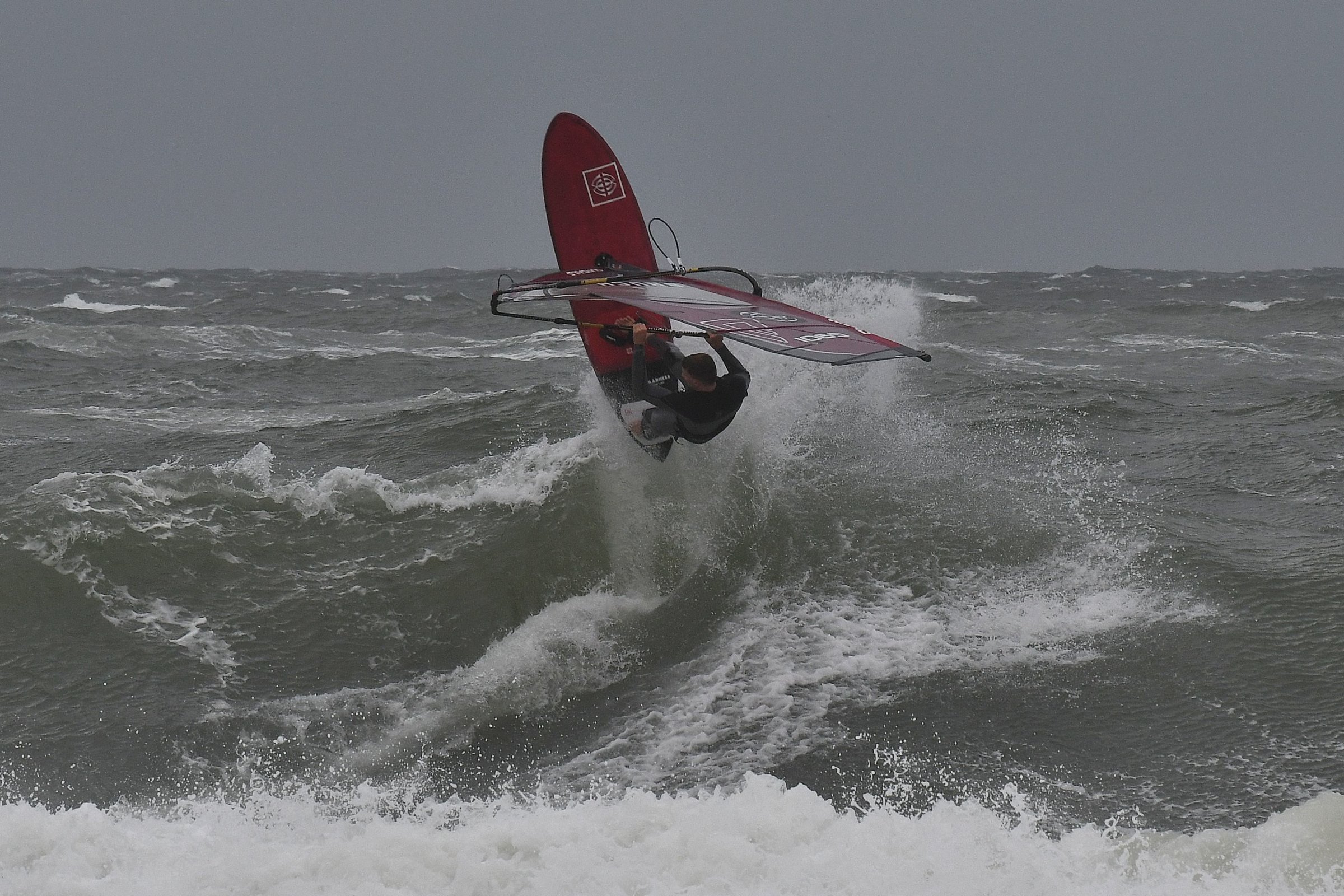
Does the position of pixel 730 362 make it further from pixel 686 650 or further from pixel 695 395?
pixel 686 650

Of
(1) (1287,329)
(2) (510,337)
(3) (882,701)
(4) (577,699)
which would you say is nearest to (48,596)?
(4) (577,699)

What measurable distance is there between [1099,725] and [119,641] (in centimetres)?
589

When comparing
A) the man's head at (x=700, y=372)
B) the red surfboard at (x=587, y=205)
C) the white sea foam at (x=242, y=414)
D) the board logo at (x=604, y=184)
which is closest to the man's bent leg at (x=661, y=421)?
the man's head at (x=700, y=372)

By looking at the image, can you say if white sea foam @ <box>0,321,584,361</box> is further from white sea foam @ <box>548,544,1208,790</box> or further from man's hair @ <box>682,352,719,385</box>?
white sea foam @ <box>548,544,1208,790</box>

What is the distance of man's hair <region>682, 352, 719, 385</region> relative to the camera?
23.9ft

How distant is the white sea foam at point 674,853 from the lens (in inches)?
181

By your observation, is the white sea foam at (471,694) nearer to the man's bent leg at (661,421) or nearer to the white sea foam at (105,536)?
the white sea foam at (105,536)

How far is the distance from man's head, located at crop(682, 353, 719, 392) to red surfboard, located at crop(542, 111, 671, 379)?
2.86 metres

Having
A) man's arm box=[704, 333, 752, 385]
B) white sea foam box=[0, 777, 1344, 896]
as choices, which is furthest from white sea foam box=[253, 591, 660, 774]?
man's arm box=[704, 333, 752, 385]

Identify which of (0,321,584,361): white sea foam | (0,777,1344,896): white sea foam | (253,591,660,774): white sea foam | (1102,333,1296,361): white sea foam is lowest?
(0,777,1344,896): white sea foam

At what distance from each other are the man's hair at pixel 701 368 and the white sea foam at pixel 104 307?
26.0 metres

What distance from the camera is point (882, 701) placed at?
6.40 m

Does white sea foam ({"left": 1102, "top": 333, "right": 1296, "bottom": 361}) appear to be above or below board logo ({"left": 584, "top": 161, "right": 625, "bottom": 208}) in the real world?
below

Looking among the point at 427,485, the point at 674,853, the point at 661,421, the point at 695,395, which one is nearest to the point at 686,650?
the point at 661,421
